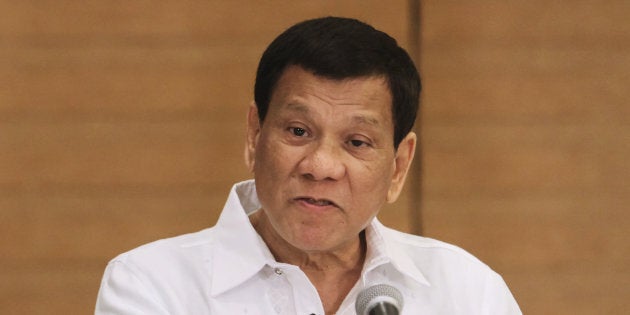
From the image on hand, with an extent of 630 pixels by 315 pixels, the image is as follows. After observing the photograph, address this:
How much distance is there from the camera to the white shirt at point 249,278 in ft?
6.86

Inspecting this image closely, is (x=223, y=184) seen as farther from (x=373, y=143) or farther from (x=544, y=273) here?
(x=373, y=143)

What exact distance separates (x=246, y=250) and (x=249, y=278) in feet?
0.24

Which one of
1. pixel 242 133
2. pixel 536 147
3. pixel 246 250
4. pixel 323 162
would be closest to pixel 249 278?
pixel 246 250

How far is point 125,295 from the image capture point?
2.07 metres

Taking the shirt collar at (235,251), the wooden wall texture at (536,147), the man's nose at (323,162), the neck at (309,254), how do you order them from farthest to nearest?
the wooden wall texture at (536,147) → the neck at (309,254) → the shirt collar at (235,251) → the man's nose at (323,162)

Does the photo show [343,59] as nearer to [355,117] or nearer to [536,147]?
[355,117]

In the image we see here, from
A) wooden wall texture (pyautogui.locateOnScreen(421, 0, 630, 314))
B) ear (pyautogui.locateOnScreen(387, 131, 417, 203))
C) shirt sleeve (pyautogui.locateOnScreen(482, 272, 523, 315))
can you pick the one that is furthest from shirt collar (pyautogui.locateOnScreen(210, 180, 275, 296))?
wooden wall texture (pyautogui.locateOnScreen(421, 0, 630, 314))

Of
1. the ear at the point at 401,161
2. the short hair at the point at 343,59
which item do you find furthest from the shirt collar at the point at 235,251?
→ the ear at the point at 401,161

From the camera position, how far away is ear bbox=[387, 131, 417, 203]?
2.29 metres

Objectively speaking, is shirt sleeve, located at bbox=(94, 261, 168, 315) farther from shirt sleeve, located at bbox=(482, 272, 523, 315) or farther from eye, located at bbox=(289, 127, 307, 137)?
shirt sleeve, located at bbox=(482, 272, 523, 315)

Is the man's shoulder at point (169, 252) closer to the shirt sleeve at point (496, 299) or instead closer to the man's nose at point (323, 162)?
the man's nose at point (323, 162)

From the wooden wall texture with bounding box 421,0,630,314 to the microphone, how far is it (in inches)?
89.2

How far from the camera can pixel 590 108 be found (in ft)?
12.6

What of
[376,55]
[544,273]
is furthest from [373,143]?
[544,273]
